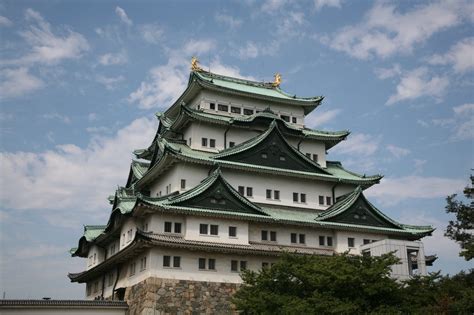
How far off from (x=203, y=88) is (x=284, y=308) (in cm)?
2420

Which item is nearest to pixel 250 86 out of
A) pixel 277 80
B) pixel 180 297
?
pixel 277 80

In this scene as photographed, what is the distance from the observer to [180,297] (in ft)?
112

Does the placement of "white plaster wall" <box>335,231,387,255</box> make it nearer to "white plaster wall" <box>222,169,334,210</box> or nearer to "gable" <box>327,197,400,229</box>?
"gable" <box>327,197,400,229</box>

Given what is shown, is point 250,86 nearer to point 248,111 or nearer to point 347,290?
point 248,111

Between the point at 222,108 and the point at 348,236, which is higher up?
the point at 222,108

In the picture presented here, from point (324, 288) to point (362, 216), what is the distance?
15895 millimetres

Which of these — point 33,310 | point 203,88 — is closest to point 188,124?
point 203,88

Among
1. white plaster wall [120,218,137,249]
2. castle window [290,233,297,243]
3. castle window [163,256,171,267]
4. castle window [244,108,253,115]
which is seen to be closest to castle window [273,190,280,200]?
castle window [290,233,297,243]

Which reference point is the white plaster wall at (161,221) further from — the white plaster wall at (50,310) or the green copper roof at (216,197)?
the white plaster wall at (50,310)

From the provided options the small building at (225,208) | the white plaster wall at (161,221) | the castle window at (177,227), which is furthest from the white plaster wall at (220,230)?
the castle window at (177,227)

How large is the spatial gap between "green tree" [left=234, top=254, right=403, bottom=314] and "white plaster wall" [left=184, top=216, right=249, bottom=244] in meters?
7.62

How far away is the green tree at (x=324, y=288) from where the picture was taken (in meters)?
26.2

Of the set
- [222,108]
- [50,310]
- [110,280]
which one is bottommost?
[50,310]

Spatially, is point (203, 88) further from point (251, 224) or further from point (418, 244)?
point (418, 244)
